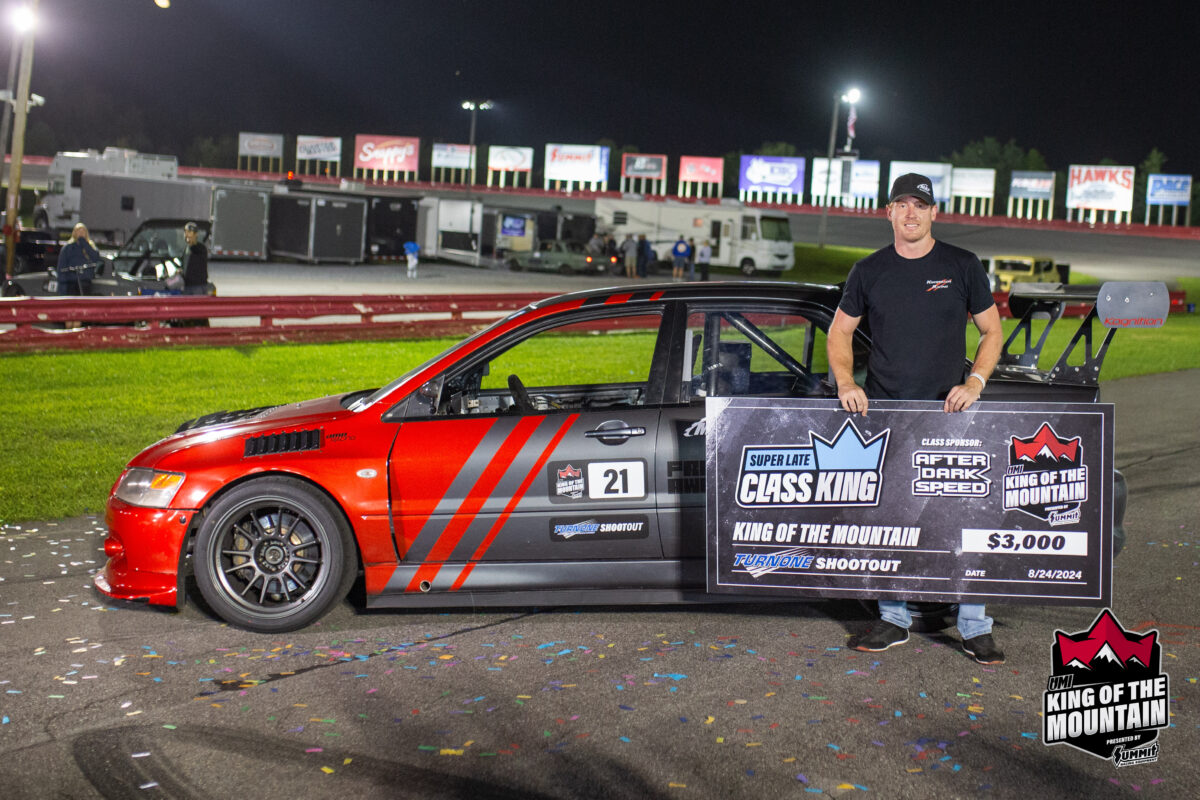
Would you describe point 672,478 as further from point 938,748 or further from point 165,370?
point 165,370

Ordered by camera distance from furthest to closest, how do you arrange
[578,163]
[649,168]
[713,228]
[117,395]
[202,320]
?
[649,168] → [578,163] → [713,228] → [202,320] → [117,395]

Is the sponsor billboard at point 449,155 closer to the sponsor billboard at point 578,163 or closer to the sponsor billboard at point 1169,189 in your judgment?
the sponsor billboard at point 578,163

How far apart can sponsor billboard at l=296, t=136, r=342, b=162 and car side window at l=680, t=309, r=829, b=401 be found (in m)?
113

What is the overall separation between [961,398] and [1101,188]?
9417cm

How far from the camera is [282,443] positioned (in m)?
5.04

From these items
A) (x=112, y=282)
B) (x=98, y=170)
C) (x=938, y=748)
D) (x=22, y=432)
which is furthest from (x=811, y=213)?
(x=938, y=748)

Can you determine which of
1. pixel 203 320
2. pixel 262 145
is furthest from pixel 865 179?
pixel 203 320

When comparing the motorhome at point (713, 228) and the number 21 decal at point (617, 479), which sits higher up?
the motorhome at point (713, 228)

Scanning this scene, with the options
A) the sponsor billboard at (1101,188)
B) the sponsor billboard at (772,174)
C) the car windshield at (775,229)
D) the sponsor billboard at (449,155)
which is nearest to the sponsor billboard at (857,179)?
the sponsor billboard at (772,174)

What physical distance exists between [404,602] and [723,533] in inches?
56.6

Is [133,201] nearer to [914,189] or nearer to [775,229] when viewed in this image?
[775,229]

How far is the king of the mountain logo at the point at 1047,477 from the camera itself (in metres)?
4.48

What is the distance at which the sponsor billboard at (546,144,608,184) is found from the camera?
101812 mm

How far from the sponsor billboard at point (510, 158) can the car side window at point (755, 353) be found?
105m
